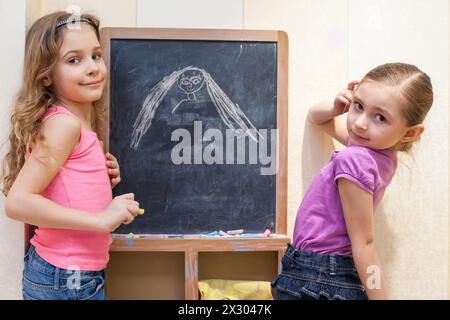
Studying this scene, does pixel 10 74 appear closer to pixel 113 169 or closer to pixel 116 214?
pixel 113 169

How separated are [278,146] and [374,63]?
1.49 feet

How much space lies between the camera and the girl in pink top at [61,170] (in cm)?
143

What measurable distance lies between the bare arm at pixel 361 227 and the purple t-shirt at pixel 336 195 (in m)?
0.03

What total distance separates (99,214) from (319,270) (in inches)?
24.7

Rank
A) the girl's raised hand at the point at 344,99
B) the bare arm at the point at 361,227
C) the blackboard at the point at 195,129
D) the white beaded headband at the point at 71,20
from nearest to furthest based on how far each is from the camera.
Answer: the bare arm at the point at 361,227 → the white beaded headband at the point at 71,20 → the girl's raised hand at the point at 344,99 → the blackboard at the point at 195,129

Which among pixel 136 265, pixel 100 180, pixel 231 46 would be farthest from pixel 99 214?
pixel 231 46

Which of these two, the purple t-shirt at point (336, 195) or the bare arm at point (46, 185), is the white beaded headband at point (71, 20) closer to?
the bare arm at point (46, 185)

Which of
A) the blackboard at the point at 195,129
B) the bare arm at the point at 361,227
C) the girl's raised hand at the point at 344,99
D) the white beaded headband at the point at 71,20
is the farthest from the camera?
the blackboard at the point at 195,129

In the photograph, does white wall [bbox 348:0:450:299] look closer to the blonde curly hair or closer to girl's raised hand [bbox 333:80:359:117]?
girl's raised hand [bbox 333:80:359:117]

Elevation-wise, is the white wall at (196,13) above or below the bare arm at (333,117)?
above

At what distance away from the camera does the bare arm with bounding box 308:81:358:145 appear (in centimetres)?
169

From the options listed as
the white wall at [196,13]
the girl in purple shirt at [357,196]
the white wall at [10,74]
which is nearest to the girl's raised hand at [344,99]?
the girl in purple shirt at [357,196]

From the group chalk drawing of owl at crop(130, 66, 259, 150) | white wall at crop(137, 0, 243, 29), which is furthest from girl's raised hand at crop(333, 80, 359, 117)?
white wall at crop(137, 0, 243, 29)

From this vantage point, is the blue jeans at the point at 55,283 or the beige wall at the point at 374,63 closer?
the blue jeans at the point at 55,283
